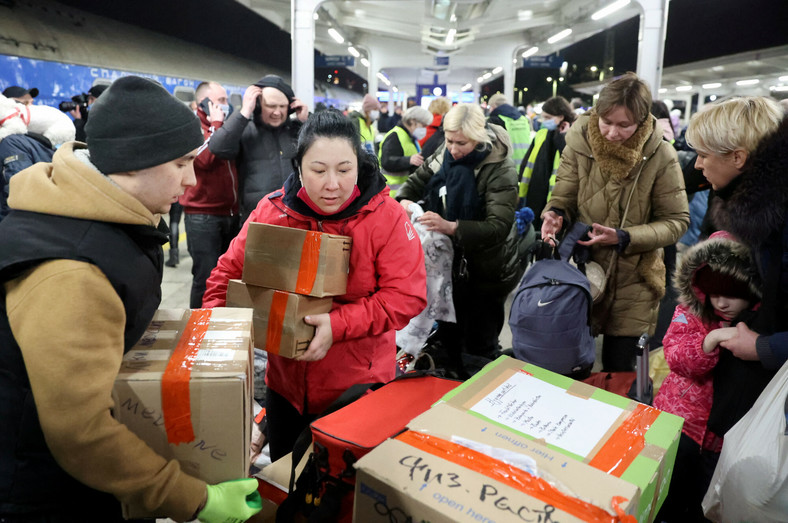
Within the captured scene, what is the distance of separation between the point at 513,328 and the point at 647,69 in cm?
422

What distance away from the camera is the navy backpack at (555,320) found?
2385 mm

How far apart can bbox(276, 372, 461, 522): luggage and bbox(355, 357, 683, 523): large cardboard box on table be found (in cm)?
12

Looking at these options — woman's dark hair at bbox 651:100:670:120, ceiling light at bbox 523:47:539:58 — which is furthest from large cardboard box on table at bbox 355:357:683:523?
ceiling light at bbox 523:47:539:58

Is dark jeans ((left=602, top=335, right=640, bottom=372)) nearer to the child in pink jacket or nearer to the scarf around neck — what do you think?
the child in pink jacket

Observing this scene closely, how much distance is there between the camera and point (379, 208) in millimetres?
1817

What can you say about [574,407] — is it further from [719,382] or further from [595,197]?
[595,197]

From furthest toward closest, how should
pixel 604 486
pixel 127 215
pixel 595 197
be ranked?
pixel 595 197 < pixel 127 215 < pixel 604 486

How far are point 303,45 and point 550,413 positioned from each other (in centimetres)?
517

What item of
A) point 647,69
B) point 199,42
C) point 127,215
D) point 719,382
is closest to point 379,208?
point 127,215

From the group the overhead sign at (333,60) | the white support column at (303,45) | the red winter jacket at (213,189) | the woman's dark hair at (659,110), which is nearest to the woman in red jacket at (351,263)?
the red winter jacket at (213,189)

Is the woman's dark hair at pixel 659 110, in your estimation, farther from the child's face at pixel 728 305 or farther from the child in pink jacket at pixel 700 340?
the child's face at pixel 728 305

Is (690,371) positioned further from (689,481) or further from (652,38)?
(652,38)

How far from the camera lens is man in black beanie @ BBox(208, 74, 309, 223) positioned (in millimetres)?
3627

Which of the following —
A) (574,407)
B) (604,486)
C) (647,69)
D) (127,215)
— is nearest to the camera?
(604,486)
